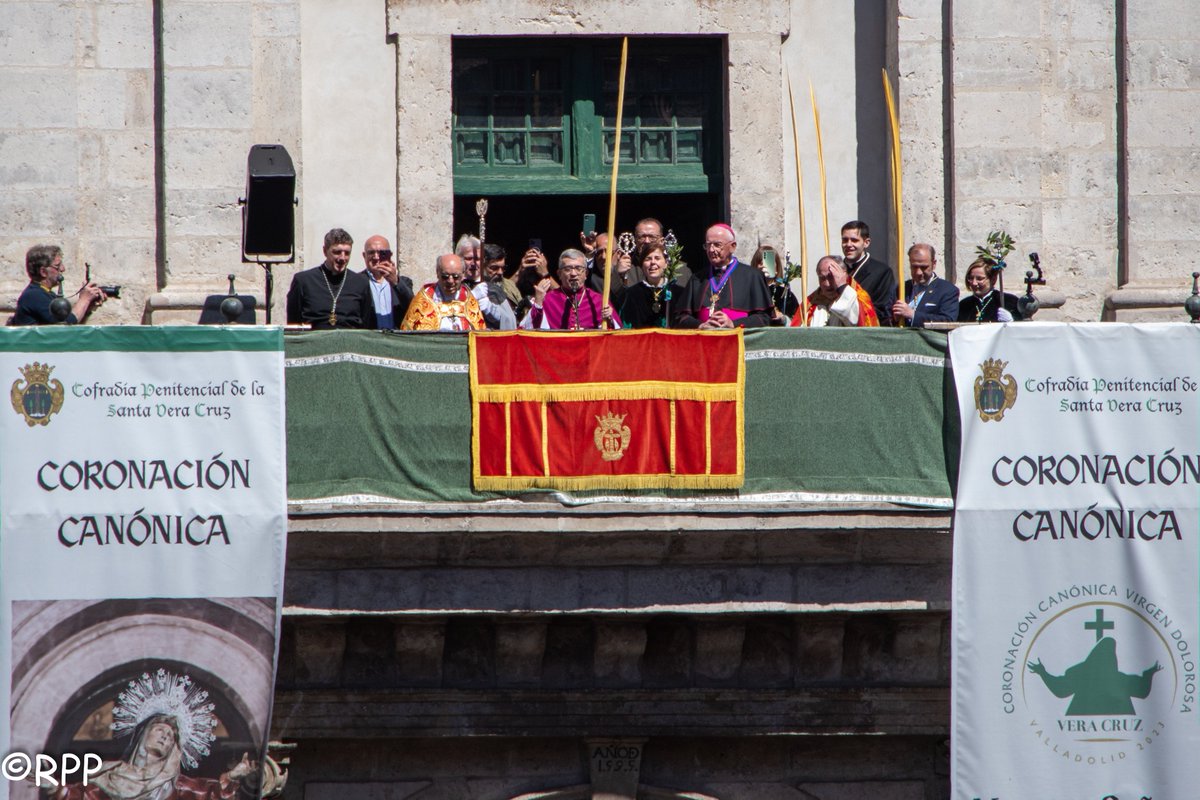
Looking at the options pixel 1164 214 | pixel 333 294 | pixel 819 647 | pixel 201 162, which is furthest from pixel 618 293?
pixel 1164 214

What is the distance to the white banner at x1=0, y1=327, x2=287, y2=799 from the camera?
14.8 m

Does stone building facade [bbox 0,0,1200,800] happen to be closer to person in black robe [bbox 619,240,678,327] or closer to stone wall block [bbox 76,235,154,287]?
stone wall block [bbox 76,235,154,287]

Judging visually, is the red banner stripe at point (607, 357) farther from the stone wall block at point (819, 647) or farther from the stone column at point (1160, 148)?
the stone column at point (1160, 148)

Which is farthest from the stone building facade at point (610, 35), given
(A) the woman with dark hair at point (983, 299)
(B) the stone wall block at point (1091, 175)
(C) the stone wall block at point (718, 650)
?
(C) the stone wall block at point (718, 650)

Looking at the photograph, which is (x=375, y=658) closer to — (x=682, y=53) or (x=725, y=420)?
(x=725, y=420)

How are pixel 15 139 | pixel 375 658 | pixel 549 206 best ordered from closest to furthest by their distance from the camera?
pixel 375 658
pixel 15 139
pixel 549 206

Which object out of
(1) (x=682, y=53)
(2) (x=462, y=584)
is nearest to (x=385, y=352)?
(2) (x=462, y=584)

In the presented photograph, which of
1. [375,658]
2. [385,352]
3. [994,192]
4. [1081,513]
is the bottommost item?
[375,658]

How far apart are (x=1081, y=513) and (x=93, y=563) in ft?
19.9

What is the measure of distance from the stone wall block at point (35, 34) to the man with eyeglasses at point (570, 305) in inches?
163

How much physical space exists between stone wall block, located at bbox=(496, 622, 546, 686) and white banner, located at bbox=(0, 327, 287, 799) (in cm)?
161

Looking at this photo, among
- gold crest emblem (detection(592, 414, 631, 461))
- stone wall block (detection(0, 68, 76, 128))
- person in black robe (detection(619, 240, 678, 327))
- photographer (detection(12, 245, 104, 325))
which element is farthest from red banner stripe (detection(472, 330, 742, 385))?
stone wall block (detection(0, 68, 76, 128))

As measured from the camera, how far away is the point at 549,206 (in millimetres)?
19953

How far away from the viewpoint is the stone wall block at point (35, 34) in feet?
57.4
